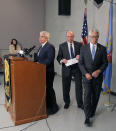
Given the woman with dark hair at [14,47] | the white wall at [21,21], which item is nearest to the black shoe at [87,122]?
the woman with dark hair at [14,47]

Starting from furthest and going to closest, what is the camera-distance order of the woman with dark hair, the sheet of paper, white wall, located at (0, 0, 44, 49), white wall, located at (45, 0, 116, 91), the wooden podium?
white wall, located at (0, 0, 44, 49)
the woman with dark hair
white wall, located at (45, 0, 116, 91)
the sheet of paper
the wooden podium

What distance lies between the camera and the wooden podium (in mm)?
2629

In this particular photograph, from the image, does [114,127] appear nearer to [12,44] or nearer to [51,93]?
[51,93]

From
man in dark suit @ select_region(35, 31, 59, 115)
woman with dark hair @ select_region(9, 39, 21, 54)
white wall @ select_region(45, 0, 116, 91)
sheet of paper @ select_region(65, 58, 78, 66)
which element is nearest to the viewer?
man in dark suit @ select_region(35, 31, 59, 115)

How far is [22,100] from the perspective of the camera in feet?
8.97

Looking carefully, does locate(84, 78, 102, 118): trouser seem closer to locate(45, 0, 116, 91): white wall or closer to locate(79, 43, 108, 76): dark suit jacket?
locate(79, 43, 108, 76): dark suit jacket

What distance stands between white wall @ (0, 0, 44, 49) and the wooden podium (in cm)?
498

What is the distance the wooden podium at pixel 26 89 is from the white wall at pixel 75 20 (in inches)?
93.6

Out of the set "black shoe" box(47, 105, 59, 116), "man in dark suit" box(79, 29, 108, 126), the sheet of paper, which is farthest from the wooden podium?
"man in dark suit" box(79, 29, 108, 126)

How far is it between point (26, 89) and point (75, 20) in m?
3.80

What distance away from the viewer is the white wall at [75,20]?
465cm

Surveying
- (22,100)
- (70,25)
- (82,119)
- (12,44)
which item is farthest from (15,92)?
(12,44)

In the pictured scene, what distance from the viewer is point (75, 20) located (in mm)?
5832

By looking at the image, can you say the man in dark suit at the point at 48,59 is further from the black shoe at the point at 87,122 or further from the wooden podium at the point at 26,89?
the black shoe at the point at 87,122
